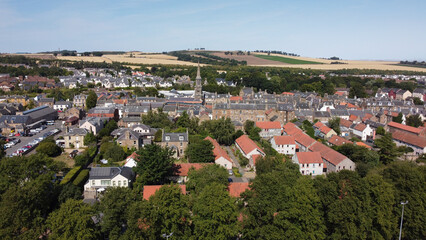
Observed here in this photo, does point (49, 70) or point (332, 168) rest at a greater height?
point (49, 70)

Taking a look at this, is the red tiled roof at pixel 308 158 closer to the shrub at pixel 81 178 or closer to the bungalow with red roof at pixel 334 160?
the bungalow with red roof at pixel 334 160

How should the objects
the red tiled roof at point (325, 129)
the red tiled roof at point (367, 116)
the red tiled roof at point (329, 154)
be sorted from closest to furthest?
the red tiled roof at point (329, 154), the red tiled roof at point (325, 129), the red tiled roof at point (367, 116)

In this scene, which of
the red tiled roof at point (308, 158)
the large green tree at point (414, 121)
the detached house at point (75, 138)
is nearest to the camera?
the red tiled roof at point (308, 158)

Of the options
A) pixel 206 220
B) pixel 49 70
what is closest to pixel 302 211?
pixel 206 220

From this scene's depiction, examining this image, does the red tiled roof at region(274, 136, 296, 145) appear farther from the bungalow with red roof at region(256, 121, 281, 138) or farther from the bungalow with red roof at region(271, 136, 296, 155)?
the bungalow with red roof at region(256, 121, 281, 138)

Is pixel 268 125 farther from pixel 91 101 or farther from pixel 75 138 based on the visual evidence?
pixel 91 101

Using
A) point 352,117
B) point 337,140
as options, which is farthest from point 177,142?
point 352,117

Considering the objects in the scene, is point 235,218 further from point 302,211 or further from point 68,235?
point 68,235

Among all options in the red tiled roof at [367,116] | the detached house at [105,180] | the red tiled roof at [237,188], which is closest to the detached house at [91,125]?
the detached house at [105,180]
